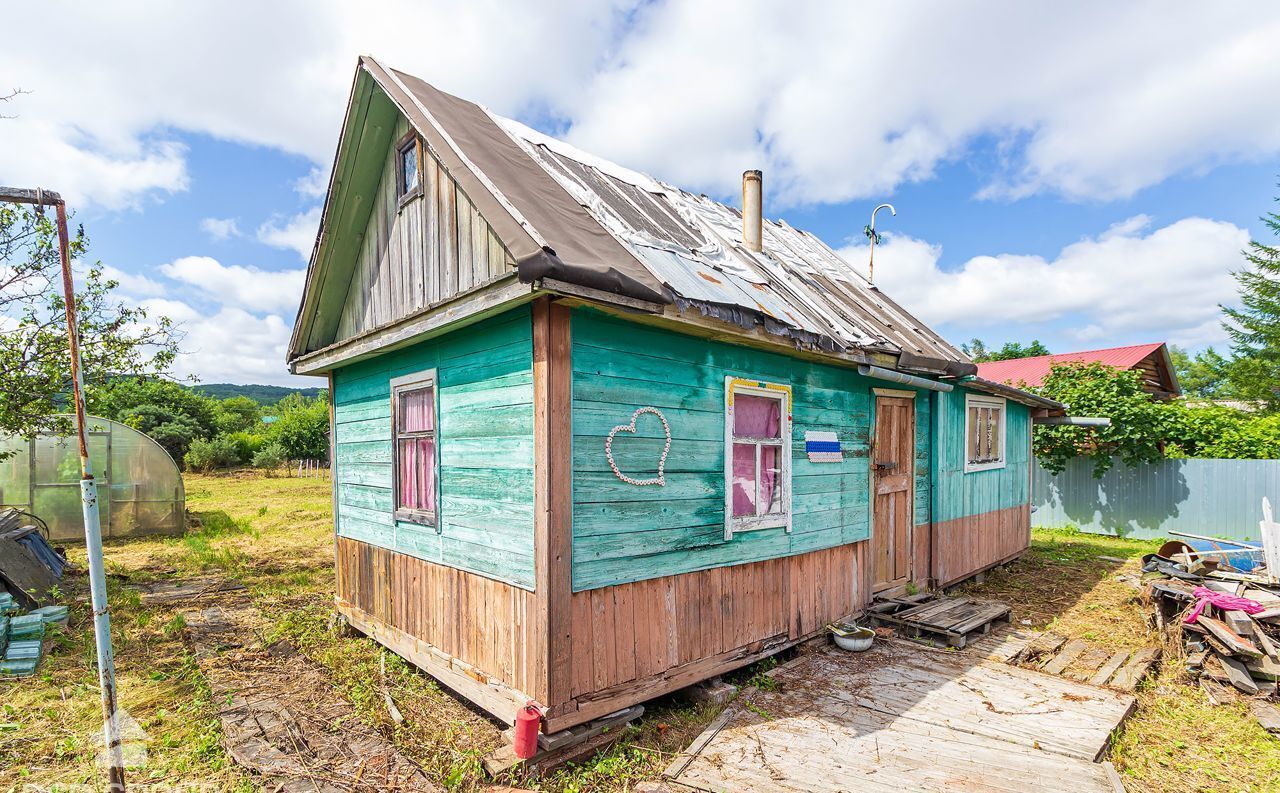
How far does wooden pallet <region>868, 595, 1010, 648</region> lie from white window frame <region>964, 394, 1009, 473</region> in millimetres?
2389

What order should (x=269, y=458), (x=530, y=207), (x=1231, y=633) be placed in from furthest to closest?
(x=269, y=458)
(x=1231, y=633)
(x=530, y=207)

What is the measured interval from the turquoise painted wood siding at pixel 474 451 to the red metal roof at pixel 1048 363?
17.4 m

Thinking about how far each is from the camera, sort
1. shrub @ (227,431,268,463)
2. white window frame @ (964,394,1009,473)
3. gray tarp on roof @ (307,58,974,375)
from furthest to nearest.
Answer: shrub @ (227,431,268,463)
white window frame @ (964,394,1009,473)
gray tarp on roof @ (307,58,974,375)

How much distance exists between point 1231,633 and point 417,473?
790 cm

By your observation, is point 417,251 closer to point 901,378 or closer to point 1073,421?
point 901,378

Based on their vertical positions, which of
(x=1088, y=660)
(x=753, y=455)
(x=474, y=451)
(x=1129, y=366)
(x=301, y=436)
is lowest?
(x=1088, y=660)

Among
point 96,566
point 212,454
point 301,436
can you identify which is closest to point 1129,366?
point 96,566

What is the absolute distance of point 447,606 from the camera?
210 inches

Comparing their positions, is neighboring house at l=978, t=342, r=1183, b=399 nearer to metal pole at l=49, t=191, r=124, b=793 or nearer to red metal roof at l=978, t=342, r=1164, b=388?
red metal roof at l=978, t=342, r=1164, b=388

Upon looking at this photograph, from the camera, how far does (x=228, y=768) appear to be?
4391 mm

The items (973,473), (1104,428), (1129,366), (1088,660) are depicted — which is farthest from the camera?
(1129,366)

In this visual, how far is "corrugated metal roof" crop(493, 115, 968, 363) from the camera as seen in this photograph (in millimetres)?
5395

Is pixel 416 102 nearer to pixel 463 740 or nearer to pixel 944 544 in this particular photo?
pixel 463 740

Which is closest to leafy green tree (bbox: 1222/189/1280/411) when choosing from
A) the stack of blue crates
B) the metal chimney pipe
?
the metal chimney pipe
